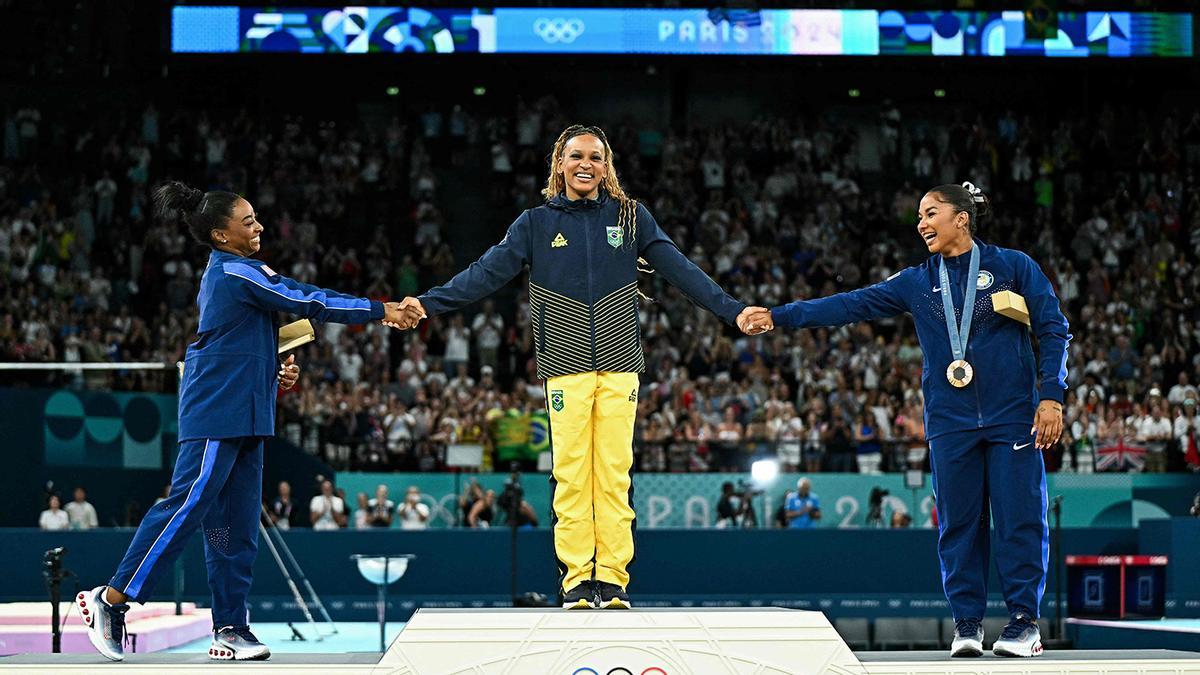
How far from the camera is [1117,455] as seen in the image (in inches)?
744

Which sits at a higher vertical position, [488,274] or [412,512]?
[488,274]

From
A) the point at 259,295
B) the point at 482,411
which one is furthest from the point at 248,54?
the point at 259,295

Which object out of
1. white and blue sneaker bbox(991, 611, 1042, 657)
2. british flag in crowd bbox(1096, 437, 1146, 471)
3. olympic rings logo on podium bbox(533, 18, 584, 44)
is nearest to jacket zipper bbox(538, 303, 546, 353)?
white and blue sneaker bbox(991, 611, 1042, 657)

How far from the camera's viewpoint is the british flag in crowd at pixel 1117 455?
62.0ft

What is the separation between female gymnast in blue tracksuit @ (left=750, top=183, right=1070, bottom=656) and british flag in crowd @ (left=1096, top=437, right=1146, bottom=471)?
12.9 m

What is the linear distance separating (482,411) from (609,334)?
43.3ft

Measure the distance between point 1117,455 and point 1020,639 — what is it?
13.4 metres

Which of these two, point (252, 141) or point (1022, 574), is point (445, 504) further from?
point (1022, 574)

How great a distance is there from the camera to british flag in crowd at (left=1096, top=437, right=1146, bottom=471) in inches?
744

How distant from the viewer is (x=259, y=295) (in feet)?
21.6

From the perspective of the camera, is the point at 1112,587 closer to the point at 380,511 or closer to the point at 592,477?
the point at 380,511

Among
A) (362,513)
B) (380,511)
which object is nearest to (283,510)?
(362,513)

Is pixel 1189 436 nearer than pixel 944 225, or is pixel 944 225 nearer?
pixel 944 225

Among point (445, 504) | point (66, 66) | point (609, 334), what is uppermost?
point (66, 66)
